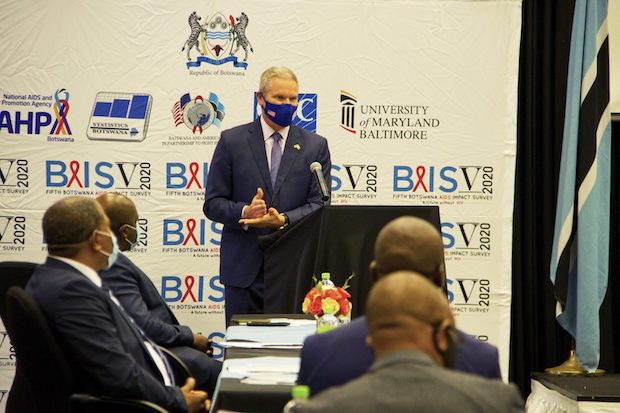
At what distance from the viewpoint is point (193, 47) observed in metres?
6.16

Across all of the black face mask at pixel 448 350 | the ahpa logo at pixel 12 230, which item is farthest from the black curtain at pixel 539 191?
the black face mask at pixel 448 350

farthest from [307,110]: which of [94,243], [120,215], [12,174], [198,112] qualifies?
[94,243]

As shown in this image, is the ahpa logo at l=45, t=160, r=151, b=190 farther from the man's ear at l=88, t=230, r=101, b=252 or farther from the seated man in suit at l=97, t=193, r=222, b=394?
the man's ear at l=88, t=230, r=101, b=252

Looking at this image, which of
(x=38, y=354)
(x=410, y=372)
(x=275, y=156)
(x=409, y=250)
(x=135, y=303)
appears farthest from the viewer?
(x=275, y=156)

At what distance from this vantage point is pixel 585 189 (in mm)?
5922

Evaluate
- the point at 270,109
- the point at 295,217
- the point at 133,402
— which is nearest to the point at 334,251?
the point at 295,217

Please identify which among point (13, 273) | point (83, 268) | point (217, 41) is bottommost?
point (13, 273)

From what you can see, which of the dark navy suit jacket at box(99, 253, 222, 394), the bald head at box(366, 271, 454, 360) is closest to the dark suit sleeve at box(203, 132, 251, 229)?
the dark navy suit jacket at box(99, 253, 222, 394)

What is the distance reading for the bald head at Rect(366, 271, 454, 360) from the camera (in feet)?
5.61

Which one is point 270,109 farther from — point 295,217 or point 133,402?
point 133,402

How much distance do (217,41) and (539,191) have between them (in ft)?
8.01

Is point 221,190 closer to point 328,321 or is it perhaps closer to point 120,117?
point 328,321

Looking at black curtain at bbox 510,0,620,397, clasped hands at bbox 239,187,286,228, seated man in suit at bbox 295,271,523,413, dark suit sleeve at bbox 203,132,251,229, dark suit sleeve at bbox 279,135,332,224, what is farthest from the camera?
black curtain at bbox 510,0,620,397

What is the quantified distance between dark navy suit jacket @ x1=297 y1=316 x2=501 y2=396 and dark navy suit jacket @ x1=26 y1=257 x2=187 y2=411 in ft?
2.88
